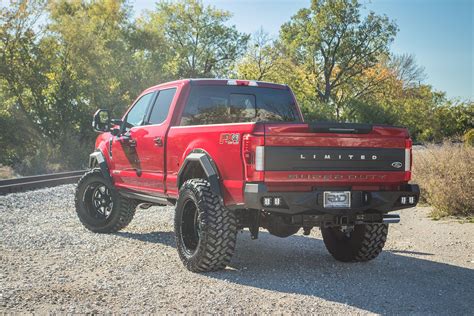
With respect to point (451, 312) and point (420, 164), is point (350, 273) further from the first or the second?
point (420, 164)

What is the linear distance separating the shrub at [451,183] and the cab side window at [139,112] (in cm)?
540

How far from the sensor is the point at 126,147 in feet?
26.7

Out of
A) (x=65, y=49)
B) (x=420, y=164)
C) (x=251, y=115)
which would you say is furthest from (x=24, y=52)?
(x=251, y=115)

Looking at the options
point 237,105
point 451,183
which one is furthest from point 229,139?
point 451,183

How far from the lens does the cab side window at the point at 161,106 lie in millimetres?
7307

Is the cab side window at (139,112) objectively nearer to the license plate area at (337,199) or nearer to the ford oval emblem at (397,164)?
the license plate area at (337,199)

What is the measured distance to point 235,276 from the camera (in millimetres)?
6020

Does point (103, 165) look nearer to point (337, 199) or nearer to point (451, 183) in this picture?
point (337, 199)

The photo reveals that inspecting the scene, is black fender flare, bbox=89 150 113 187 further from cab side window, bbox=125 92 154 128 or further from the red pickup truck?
the red pickup truck

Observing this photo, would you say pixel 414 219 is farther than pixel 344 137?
Yes

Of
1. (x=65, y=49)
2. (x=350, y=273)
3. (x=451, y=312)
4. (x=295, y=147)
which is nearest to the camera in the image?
(x=451, y=312)

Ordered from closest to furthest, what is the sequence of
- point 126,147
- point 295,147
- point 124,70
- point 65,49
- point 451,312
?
point 451,312 → point 295,147 → point 126,147 → point 65,49 → point 124,70

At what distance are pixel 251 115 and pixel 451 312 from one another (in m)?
3.44

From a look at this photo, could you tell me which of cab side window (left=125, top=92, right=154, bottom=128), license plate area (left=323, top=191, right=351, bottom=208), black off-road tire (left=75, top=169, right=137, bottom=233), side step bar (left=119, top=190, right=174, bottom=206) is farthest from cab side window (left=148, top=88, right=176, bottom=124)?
license plate area (left=323, top=191, right=351, bottom=208)
